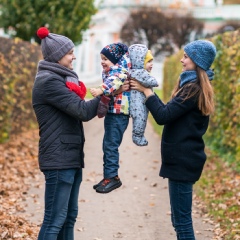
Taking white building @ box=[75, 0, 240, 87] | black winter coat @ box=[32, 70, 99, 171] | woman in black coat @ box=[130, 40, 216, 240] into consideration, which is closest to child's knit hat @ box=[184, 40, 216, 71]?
woman in black coat @ box=[130, 40, 216, 240]

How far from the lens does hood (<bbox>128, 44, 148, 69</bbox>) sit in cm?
559

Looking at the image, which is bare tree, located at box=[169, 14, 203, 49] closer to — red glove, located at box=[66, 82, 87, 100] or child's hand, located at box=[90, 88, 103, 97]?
red glove, located at box=[66, 82, 87, 100]

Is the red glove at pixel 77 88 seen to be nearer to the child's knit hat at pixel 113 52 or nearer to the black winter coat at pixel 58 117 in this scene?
the black winter coat at pixel 58 117

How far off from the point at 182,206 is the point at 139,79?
42.3 inches

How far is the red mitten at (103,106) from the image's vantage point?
5457 mm

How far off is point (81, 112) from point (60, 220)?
0.90 m

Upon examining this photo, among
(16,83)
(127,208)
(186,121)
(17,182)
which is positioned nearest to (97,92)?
(186,121)

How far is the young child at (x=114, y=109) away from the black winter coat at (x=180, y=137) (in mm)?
237

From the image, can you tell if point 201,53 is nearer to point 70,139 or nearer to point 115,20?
point 70,139

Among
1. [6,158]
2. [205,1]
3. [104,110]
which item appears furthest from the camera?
[205,1]

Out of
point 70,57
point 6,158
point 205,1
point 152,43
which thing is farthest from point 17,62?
point 205,1

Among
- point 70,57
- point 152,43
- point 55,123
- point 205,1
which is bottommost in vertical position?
point 55,123

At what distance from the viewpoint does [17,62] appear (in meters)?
15.0

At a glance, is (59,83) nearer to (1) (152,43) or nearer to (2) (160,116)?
(2) (160,116)
